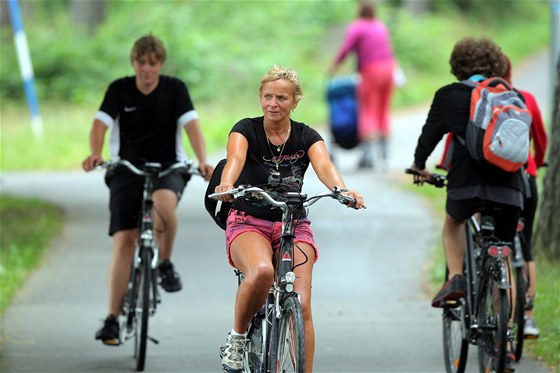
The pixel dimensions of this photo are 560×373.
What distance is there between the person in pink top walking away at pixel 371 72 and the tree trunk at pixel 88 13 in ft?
48.2

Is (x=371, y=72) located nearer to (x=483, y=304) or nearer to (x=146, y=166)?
(x=146, y=166)

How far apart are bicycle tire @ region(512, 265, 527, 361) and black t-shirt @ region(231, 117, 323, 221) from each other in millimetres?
1934

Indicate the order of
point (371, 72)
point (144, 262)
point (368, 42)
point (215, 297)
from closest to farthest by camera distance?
point (144, 262), point (215, 297), point (368, 42), point (371, 72)

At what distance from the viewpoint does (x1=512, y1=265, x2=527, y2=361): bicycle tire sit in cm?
749

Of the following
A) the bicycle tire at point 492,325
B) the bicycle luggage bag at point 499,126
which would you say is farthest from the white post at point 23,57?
the bicycle tire at point 492,325

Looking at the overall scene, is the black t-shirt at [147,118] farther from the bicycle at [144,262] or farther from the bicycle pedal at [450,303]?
the bicycle pedal at [450,303]

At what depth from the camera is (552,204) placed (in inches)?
376

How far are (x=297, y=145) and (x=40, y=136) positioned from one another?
15622 mm

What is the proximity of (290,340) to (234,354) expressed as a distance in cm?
52

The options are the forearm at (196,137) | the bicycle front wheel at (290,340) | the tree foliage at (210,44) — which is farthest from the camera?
the tree foliage at (210,44)

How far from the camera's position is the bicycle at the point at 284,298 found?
570 cm

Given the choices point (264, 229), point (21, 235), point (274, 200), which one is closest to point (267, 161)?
point (264, 229)

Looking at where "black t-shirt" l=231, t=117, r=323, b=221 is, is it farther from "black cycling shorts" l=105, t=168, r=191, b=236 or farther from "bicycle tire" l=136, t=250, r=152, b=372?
"black cycling shorts" l=105, t=168, r=191, b=236

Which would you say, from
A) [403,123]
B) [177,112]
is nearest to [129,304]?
[177,112]
